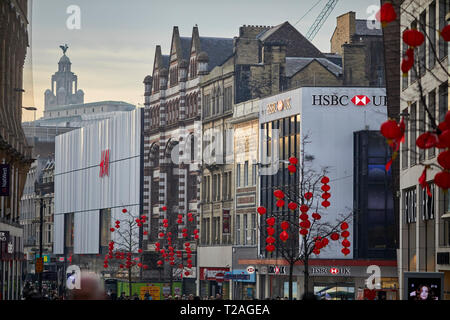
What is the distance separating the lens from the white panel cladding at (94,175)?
449 ft

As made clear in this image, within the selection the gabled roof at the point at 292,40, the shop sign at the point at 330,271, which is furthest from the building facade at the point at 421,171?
the gabled roof at the point at 292,40

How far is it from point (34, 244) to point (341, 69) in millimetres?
92569

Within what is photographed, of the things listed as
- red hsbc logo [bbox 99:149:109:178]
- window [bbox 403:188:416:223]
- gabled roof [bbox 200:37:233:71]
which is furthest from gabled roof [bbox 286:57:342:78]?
red hsbc logo [bbox 99:149:109:178]

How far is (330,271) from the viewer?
89.6 meters

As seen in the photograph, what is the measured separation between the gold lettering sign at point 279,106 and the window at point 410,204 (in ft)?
116

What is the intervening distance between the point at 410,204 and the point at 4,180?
708 inches

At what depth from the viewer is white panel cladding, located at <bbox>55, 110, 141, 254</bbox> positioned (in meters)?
137

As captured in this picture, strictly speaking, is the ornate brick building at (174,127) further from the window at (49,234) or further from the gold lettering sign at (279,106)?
the window at (49,234)

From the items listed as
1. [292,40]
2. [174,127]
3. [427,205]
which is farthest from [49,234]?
[427,205]

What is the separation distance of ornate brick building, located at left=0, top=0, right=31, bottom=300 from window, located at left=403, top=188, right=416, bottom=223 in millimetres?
17766

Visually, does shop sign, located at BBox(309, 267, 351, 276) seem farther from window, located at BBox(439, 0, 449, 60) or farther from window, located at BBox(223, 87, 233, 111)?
window, located at BBox(439, 0, 449, 60)

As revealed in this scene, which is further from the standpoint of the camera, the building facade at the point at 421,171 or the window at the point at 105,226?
the window at the point at 105,226
